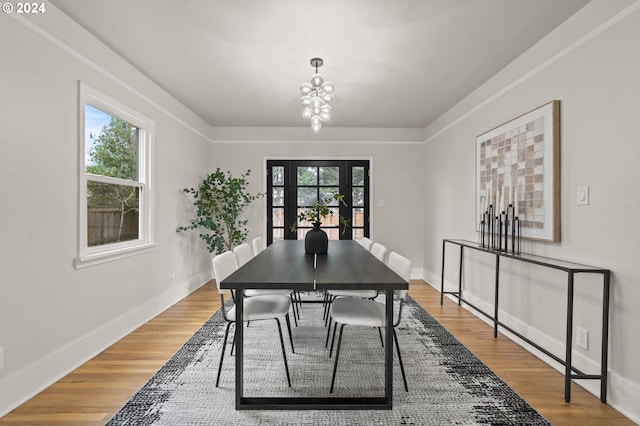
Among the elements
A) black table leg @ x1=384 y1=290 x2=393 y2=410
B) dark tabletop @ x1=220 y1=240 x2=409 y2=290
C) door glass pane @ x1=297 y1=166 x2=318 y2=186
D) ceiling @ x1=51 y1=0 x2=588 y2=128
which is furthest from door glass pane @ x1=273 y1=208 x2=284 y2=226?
black table leg @ x1=384 y1=290 x2=393 y2=410

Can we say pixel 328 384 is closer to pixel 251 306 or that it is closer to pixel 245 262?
pixel 251 306

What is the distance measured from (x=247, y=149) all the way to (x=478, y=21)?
391 centimetres

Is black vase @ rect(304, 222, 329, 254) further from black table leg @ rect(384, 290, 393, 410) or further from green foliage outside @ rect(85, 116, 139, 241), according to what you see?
green foliage outside @ rect(85, 116, 139, 241)

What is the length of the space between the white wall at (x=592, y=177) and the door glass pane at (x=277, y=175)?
134 inches

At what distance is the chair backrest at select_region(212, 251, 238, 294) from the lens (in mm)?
2131

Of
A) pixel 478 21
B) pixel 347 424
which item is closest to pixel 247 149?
pixel 478 21

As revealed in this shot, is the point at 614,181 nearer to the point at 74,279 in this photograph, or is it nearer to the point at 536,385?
the point at 536,385

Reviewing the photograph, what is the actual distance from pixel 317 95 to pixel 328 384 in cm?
225

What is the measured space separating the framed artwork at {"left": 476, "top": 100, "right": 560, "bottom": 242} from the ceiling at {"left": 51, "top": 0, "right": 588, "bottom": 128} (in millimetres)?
640

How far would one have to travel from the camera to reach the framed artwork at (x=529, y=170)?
97.3 inches

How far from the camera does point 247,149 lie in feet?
18.1

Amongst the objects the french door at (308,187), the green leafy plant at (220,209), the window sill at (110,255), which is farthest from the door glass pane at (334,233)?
the window sill at (110,255)

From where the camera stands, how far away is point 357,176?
18.6 ft

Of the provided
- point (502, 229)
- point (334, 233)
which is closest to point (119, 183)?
point (334, 233)
